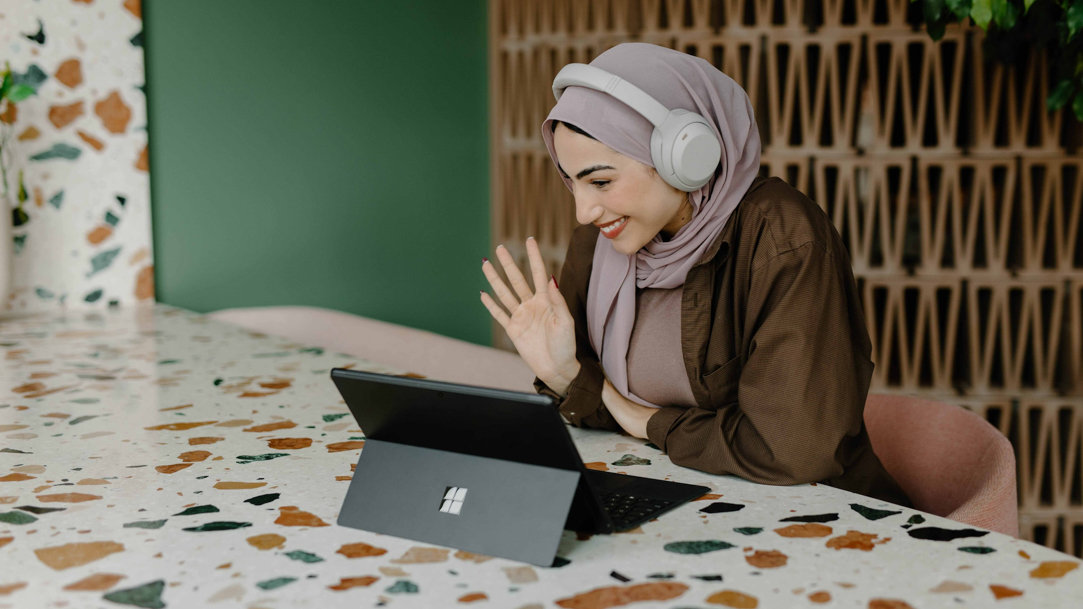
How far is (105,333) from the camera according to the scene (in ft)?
8.13

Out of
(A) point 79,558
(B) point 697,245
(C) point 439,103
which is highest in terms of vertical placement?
(C) point 439,103

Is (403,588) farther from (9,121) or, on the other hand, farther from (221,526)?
(9,121)

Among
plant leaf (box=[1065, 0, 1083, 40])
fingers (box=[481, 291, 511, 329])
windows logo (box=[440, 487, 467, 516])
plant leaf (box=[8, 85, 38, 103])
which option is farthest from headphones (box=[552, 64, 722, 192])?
plant leaf (box=[8, 85, 38, 103])

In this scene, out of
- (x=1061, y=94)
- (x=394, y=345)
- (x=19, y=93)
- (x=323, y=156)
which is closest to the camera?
(x=1061, y=94)

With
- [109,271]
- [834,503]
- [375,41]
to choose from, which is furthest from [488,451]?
[375,41]

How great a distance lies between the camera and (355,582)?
944mm

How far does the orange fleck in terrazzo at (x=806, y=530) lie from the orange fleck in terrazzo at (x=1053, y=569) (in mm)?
207

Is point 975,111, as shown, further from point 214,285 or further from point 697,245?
point 214,285

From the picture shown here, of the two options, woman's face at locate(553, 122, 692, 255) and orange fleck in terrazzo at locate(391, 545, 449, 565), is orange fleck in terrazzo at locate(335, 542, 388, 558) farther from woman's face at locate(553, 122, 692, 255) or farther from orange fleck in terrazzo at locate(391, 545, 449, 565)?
woman's face at locate(553, 122, 692, 255)

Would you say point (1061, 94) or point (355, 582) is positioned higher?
point (1061, 94)

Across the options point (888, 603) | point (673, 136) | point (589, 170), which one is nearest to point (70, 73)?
point (589, 170)

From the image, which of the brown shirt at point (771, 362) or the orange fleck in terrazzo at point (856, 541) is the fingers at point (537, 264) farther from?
the orange fleck in terrazzo at point (856, 541)

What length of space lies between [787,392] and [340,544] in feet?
2.04

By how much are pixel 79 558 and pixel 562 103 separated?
0.88m
